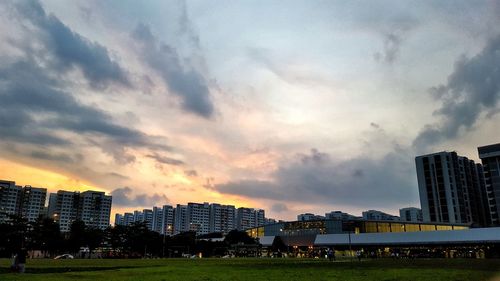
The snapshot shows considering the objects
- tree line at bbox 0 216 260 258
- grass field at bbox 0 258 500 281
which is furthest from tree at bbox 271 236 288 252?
grass field at bbox 0 258 500 281

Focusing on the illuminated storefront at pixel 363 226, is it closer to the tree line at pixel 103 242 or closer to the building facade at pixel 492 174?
the tree line at pixel 103 242

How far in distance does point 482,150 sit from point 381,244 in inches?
3967

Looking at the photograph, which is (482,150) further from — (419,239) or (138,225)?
(138,225)

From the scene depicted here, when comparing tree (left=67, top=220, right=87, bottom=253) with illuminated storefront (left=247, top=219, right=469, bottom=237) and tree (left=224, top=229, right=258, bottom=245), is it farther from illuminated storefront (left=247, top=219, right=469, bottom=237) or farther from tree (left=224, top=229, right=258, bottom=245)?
illuminated storefront (left=247, top=219, right=469, bottom=237)

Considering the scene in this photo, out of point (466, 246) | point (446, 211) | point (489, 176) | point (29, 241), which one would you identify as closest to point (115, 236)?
point (29, 241)

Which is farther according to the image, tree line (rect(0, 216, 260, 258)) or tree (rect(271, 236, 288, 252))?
tree (rect(271, 236, 288, 252))

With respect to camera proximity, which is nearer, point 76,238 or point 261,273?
point 261,273

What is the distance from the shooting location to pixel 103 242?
144 m

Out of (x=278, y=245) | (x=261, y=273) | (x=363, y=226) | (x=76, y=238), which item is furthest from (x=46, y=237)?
(x=363, y=226)

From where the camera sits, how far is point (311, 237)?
537 ft

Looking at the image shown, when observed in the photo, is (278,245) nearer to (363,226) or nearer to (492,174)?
(363,226)

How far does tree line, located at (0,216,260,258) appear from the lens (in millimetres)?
116938

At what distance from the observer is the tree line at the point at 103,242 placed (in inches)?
4604

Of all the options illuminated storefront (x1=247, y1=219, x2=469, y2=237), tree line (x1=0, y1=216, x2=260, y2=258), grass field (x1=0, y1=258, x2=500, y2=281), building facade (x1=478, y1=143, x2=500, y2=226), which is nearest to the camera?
grass field (x1=0, y1=258, x2=500, y2=281)
